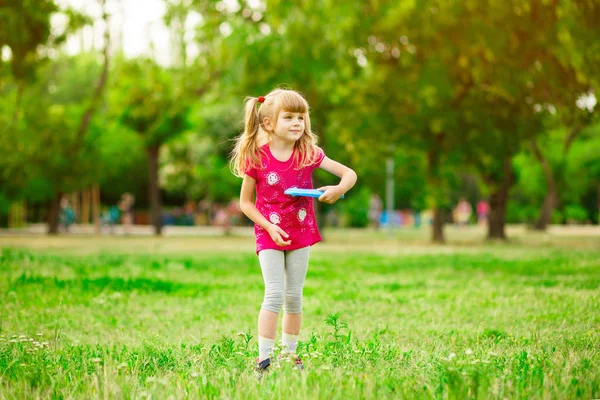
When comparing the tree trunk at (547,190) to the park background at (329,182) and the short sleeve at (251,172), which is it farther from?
the short sleeve at (251,172)

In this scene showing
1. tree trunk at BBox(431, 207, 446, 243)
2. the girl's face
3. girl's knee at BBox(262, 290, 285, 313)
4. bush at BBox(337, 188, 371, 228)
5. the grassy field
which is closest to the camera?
the grassy field

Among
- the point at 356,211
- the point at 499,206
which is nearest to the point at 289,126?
the point at 499,206

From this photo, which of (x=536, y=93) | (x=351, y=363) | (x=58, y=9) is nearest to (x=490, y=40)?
(x=536, y=93)

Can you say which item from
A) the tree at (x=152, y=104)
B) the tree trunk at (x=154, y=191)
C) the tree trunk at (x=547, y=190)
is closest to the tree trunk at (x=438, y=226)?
the tree trunk at (x=547, y=190)

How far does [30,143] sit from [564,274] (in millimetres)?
22549

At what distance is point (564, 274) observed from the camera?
12.7 meters

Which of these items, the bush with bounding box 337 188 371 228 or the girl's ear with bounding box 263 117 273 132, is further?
the bush with bounding box 337 188 371 228

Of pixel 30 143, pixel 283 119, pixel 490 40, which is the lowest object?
pixel 283 119

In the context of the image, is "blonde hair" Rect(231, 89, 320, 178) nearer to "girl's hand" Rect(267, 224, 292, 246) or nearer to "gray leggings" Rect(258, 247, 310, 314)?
"girl's hand" Rect(267, 224, 292, 246)

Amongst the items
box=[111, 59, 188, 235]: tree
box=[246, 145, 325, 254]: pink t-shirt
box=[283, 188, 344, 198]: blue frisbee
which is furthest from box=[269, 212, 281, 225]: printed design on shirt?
box=[111, 59, 188, 235]: tree

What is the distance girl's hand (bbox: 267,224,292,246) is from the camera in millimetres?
5086

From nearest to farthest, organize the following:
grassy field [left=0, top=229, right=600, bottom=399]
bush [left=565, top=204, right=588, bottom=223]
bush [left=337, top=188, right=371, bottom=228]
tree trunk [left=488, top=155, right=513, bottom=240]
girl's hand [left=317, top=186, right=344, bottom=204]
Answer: grassy field [left=0, top=229, right=600, bottom=399] → girl's hand [left=317, top=186, right=344, bottom=204] → tree trunk [left=488, top=155, right=513, bottom=240] → bush [left=337, top=188, right=371, bottom=228] → bush [left=565, top=204, right=588, bottom=223]

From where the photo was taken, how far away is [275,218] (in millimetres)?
5262

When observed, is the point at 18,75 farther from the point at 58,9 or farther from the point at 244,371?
the point at 244,371
